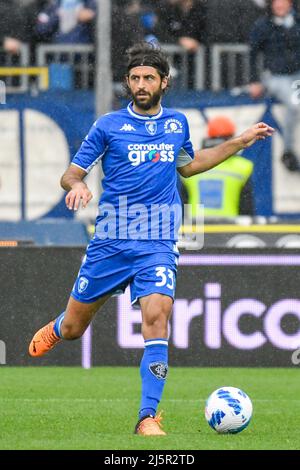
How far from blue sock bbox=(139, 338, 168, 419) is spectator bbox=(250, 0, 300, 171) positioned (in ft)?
19.4

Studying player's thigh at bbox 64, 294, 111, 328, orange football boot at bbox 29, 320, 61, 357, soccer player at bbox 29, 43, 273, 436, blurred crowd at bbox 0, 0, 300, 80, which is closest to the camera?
soccer player at bbox 29, 43, 273, 436

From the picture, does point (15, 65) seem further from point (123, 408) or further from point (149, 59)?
point (149, 59)

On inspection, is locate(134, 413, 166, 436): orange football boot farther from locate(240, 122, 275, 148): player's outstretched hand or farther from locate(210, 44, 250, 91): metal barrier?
locate(210, 44, 250, 91): metal barrier

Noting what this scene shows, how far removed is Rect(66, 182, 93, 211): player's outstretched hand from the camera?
6.90 metres

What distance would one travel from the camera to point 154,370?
7094 mm

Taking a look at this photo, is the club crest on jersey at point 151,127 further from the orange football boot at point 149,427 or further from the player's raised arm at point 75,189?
the orange football boot at point 149,427

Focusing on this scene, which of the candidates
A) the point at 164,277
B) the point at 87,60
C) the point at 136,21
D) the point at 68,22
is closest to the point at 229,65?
the point at 136,21

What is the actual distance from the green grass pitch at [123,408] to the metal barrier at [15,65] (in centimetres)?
343

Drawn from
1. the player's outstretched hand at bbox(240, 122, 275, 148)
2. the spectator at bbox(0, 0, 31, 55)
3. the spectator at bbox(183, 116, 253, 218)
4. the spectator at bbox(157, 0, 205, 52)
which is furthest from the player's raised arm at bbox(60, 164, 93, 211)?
the spectator at bbox(0, 0, 31, 55)

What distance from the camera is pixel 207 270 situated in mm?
11219

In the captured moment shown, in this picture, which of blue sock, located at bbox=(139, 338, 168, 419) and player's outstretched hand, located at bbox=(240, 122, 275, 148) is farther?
player's outstretched hand, located at bbox=(240, 122, 275, 148)

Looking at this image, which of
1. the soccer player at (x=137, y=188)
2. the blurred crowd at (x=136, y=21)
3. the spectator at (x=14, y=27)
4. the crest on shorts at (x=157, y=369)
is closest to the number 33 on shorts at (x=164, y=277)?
the soccer player at (x=137, y=188)

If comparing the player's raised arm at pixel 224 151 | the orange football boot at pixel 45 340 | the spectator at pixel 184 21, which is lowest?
the orange football boot at pixel 45 340

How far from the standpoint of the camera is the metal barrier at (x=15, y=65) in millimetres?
13273
